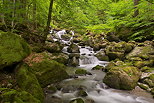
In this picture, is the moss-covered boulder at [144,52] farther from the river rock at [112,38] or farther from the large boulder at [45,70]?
the large boulder at [45,70]

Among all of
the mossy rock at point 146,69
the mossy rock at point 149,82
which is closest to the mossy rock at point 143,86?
the mossy rock at point 149,82

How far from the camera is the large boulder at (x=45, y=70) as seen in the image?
5645 millimetres

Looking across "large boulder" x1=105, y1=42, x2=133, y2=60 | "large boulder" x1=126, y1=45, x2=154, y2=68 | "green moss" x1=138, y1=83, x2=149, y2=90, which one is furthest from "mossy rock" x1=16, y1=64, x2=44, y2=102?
"large boulder" x1=105, y1=42, x2=133, y2=60

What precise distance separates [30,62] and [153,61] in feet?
26.5

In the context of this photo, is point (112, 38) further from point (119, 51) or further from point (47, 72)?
point (47, 72)

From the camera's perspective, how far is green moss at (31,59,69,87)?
5633 millimetres

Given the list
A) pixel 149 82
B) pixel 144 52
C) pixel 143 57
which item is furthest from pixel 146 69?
pixel 144 52

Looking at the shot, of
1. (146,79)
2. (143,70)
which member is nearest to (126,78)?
(146,79)

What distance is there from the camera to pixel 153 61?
8.05 meters

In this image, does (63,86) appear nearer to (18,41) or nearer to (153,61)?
(18,41)

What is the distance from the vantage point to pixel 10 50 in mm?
4605

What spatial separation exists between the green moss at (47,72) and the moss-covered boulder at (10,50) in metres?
1.08

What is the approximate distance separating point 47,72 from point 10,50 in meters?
2.09

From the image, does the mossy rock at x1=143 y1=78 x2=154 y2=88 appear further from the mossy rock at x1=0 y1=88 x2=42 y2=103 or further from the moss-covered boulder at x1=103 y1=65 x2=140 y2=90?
the mossy rock at x1=0 y1=88 x2=42 y2=103
